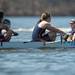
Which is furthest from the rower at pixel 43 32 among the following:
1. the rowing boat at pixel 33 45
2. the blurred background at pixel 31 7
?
the blurred background at pixel 31 7

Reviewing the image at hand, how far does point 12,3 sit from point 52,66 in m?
51.9

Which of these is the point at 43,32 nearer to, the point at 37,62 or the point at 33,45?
the point at 33,45

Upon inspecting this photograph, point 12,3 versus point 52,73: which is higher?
point 12,3

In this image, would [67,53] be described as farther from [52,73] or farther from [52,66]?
[52,73]

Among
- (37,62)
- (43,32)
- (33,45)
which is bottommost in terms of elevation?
(37,62)

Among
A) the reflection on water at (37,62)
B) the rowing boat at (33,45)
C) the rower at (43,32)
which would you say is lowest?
the reflection on water at (37,62)

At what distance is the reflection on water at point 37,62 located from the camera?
1235 cm

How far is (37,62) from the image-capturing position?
1409 cm

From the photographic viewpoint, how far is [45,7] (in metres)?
61.7

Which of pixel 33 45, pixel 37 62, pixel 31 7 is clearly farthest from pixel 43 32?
pixel 31 7

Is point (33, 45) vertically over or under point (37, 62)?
over

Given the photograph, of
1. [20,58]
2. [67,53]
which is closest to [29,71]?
[20,58]

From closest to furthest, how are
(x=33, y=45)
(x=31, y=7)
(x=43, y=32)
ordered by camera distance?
(x=33, y=45) → (x=43, y=32) → (x=31, y=7)

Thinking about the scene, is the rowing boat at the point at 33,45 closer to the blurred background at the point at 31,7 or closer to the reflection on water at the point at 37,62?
the reflection on water at the point at 37,62
